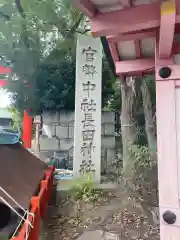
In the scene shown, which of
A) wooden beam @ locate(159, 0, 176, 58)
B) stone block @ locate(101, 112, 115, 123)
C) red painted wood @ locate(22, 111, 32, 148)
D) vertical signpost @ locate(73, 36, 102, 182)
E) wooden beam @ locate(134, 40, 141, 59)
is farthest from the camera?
red painted wood @ locate(22, 111, 32, 148)

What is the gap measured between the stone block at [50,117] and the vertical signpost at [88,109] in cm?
257

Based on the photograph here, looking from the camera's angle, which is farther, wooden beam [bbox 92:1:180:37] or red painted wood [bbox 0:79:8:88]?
red painted wood [bbox 0:79:8:88]

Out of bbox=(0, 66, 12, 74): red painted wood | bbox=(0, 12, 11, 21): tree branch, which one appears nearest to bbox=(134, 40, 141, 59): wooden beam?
bbox=(0, 66, 12, 74): red painted wood

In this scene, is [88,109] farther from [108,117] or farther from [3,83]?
[3,83]

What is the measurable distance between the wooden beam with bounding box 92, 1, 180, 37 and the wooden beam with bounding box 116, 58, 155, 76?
0.84 metres

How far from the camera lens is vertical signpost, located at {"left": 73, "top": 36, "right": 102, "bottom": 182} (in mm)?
5840

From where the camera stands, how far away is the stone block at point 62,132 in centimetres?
841

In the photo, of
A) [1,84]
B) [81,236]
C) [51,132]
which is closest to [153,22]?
[81,236]

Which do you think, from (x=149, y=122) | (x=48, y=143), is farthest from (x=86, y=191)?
(x=48, y=143)

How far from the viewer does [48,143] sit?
8.48 m

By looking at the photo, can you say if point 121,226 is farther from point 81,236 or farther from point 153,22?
point 153,22

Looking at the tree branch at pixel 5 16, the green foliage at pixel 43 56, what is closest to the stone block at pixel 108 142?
the green foliage at pixel 43 56

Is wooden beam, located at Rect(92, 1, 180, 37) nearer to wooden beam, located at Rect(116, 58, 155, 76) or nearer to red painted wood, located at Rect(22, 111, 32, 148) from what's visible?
wooden beam, located at Rect(116, 58, 155, 76)

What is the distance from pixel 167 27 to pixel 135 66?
1.08m
